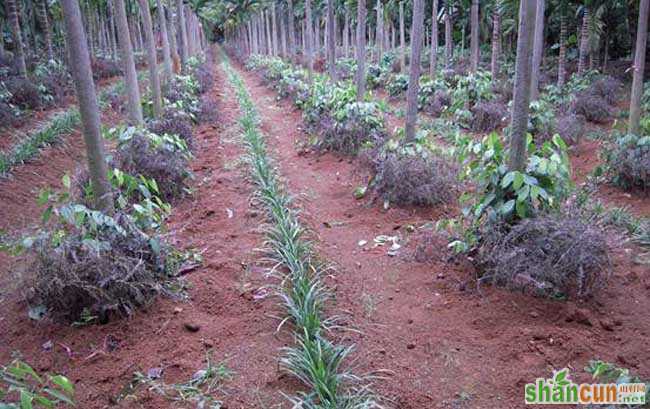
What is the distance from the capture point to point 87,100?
155 inches

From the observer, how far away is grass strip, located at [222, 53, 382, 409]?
303 centimetres

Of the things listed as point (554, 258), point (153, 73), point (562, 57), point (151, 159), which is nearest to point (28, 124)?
point (153, 73)

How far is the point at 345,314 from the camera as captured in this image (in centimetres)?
399

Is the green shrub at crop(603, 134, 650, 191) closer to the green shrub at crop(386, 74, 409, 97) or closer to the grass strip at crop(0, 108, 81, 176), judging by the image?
the grass strip at crop(0, 108, 81, 176)

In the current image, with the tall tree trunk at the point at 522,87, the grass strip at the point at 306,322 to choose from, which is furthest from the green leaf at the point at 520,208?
the grass strip at the point at 306,322

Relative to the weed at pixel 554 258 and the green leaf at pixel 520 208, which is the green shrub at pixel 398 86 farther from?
the weed at pixel 554 258

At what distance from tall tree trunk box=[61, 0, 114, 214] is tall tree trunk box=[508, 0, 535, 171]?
3.12 metres

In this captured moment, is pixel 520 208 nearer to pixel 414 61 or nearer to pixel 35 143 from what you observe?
pixel 414 61

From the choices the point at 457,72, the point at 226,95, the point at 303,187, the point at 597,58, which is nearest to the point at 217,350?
the point at 303,187

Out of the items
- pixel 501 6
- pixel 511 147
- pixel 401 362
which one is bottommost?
pixel 401 362

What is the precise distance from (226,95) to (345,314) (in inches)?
546

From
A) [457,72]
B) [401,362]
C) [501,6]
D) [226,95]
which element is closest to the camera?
[401,362]

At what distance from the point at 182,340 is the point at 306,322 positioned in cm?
86

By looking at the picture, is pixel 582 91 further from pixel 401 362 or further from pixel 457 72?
pixel 401 362
